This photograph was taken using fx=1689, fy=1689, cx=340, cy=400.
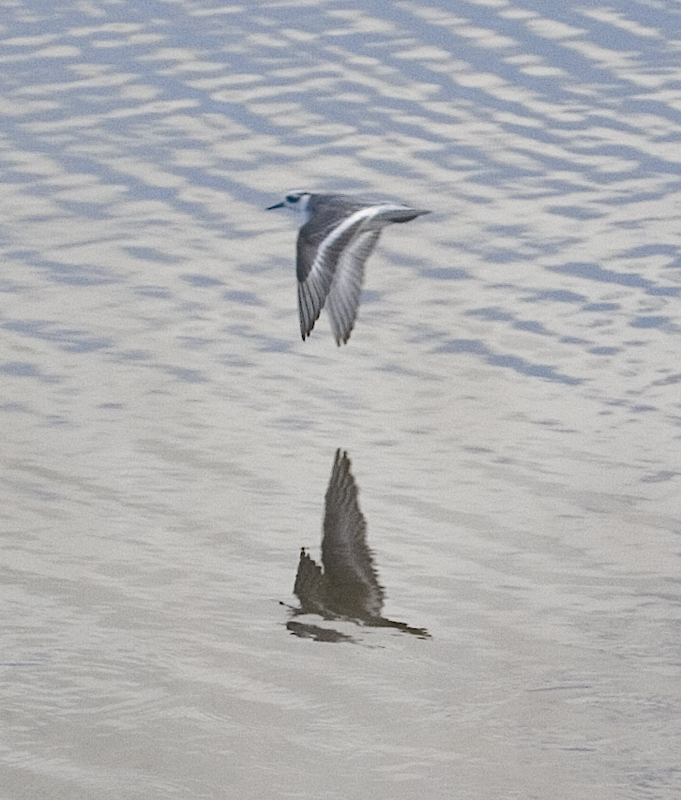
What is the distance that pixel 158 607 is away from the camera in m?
6.64

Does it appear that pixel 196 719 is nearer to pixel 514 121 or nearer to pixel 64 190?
pixel 64 190

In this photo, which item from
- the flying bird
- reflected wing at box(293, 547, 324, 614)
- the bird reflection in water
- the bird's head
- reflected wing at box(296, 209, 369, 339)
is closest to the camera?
the bird reflection in water

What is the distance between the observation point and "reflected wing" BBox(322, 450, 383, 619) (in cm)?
673

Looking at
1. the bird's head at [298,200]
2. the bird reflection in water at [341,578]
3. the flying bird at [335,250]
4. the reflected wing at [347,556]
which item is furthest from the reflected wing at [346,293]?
the bird reflection in water at [341,578]

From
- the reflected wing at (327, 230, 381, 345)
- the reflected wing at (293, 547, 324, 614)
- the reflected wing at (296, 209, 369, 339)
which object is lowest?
the reflected wing at (293, 547, 324, 614)

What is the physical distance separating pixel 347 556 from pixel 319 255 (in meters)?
2.29

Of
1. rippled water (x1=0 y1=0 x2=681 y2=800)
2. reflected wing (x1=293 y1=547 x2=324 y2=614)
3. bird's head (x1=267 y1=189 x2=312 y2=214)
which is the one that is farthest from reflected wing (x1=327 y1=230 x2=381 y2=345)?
reflected wing (x1=293 y1=547 x2=324 y2=614)

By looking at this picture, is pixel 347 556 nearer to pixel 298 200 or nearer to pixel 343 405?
pixel 343 405

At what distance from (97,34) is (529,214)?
5.07 m

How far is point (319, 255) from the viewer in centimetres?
888

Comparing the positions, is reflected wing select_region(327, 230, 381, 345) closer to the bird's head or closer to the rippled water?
the rippled water

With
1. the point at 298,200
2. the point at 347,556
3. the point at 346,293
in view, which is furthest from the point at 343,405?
the point at 298,200

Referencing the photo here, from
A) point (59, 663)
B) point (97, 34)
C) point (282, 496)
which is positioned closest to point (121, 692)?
point (59, 663)

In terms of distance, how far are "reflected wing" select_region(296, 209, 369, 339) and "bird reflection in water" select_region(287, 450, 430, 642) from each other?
1.26m
